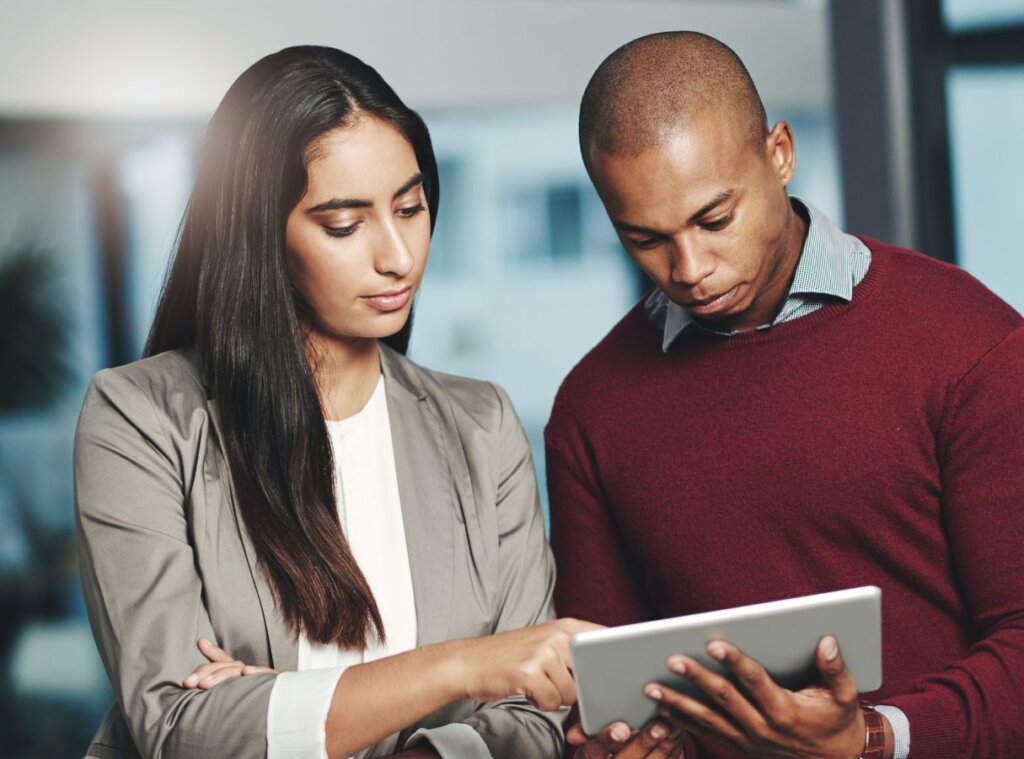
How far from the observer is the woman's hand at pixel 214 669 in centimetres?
169

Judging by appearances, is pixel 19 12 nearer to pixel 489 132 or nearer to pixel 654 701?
pixel 489 132

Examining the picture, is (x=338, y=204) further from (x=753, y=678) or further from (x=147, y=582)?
(x=753, y=678)

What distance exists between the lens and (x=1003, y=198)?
4000 mm

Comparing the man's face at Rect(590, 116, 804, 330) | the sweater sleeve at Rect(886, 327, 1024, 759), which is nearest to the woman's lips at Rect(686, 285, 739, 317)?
the man's face at Rect(590, 116, 804, 330)

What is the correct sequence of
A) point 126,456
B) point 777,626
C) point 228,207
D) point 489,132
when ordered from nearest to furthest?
point 777,626 → point 126,456 → point 228,207 → point 489,132

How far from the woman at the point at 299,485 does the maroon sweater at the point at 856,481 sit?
0.70 feet

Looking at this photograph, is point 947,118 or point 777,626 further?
point 947,118

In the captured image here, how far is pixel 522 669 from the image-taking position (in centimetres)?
161

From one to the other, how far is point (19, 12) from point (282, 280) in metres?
2.41

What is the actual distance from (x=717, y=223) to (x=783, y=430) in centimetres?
37

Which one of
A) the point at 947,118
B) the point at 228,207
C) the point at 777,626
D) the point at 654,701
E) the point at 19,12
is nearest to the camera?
the point at 777,626

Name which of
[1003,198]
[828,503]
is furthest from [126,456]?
[1003,198]

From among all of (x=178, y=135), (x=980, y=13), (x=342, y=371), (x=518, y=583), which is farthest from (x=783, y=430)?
(x=178, y=135)

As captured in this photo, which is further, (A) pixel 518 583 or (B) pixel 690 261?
(A) pixel 518 583
